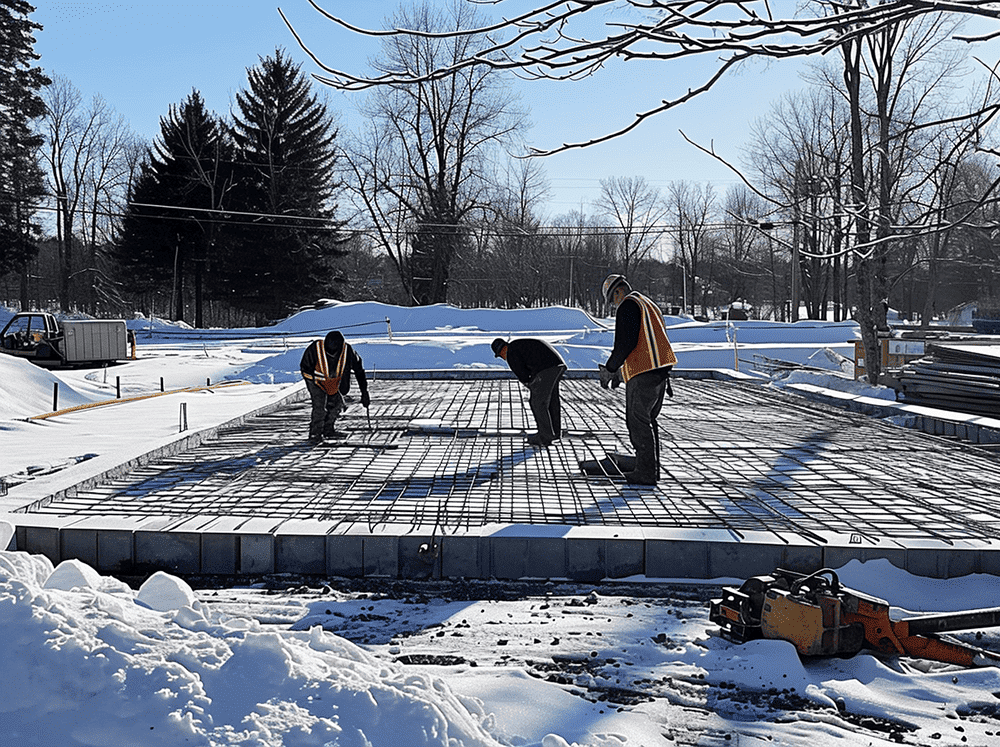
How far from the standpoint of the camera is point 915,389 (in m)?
10.5

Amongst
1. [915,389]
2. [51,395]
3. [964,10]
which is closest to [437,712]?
[964,10]

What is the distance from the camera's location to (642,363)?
571 centimetres

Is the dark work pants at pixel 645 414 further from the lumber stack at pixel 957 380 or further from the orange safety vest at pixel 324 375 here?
the lumber stack at pixel 957 380

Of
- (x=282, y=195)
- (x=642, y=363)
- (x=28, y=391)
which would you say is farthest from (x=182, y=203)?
(x=642, y=363)

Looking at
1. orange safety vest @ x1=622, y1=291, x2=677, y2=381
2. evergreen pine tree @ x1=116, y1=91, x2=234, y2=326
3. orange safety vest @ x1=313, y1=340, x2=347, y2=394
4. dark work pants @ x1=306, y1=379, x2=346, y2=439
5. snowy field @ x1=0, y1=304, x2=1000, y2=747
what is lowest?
snowy field @ x1=0, y1=304, x2=1000, y2=747

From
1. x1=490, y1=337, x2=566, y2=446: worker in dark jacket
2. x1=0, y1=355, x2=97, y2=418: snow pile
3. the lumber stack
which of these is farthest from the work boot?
x1=0, y1=355, x2=97, y2=418: snow pile

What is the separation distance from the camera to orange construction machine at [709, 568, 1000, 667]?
10.1ft

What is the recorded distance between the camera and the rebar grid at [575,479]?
4.98m

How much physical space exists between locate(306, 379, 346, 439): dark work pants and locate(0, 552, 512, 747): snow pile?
5.21 m

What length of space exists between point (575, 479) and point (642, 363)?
1.02 m

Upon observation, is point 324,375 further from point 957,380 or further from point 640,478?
point 957,380

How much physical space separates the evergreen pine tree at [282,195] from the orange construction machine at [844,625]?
122ft

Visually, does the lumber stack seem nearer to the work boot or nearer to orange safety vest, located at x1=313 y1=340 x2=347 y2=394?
the work boot

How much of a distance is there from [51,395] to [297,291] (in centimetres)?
2777
